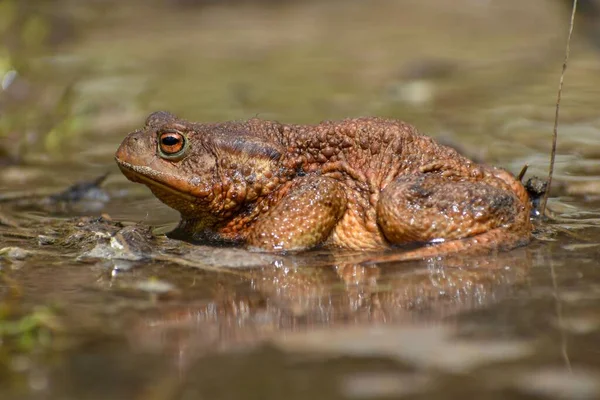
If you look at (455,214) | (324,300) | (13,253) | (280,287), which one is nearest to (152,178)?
(13,253)

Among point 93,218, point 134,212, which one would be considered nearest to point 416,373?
point 93,218

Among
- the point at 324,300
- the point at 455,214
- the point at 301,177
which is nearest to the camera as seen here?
the point at 324,300

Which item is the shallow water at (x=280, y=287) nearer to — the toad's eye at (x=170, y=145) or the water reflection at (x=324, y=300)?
the water reflection at (x=324, y=300)

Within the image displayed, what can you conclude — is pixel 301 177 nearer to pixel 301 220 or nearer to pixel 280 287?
pixel 301 220

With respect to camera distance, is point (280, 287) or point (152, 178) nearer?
point (280, 287)

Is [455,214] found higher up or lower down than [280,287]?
higher up

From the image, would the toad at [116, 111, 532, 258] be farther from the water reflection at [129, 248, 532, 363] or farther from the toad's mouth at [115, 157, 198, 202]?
the water reflection at [129, 248, 532, 363]
